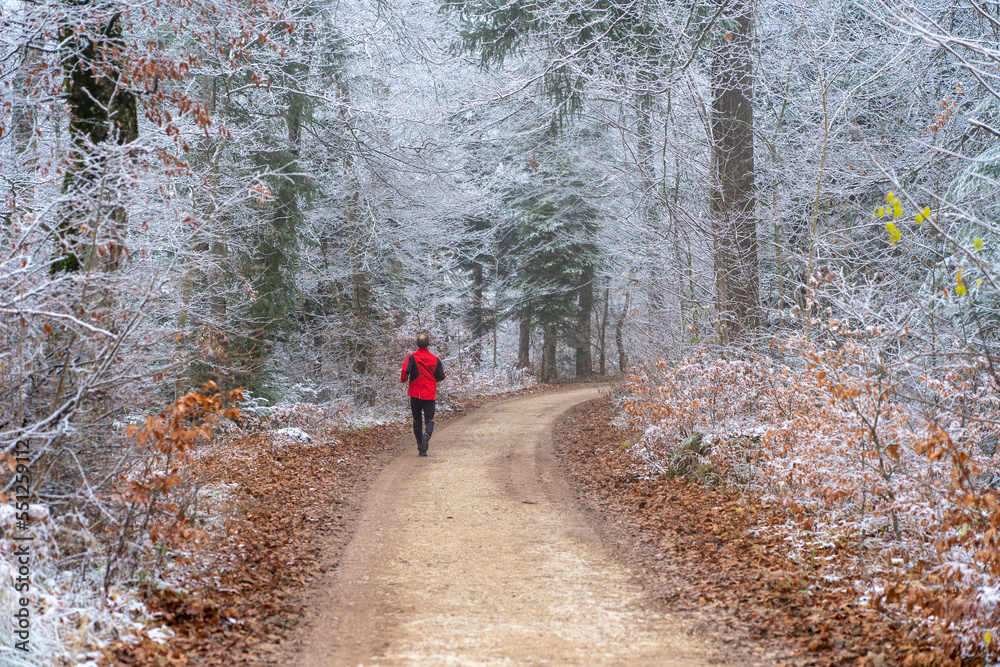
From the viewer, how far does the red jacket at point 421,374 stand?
12.3 meters

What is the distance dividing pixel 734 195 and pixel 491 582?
833 centimetres

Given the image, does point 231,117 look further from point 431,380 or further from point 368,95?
point 431,380

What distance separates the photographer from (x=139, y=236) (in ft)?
30.9

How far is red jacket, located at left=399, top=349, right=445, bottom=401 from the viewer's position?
12273 millimetres

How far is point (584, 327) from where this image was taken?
3173 centimetres

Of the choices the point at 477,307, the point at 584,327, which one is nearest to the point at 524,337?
the point at 477,307

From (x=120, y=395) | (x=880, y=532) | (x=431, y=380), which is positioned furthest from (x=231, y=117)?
(x=880, y=532)

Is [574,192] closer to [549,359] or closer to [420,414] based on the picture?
[549,359]

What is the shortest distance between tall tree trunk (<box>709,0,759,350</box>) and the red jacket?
4897mm

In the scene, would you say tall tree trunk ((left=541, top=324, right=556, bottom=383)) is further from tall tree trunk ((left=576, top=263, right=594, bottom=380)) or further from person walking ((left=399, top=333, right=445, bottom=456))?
person walking ((left=399, top=333, right=445, bottom=456))

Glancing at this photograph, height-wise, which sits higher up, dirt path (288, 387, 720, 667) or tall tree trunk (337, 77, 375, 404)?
tall tree trunk (337, 77, 375, 404)

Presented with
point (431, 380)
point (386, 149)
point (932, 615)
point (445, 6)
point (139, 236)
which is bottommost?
point (932, 615)

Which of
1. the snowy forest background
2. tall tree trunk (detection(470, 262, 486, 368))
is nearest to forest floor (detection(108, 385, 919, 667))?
the snowy forest background

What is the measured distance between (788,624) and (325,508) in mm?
5657
